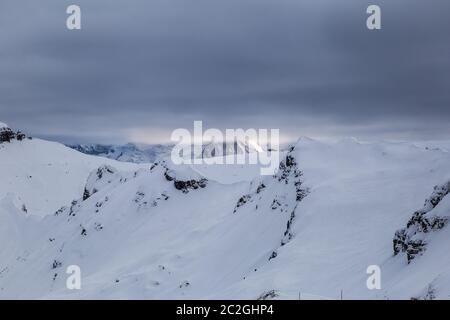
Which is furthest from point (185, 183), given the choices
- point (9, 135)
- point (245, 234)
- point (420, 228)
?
point (9, 135)

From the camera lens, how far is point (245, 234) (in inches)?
1784

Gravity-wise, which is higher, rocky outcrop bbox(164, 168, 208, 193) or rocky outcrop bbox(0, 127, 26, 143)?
rocky outcrop bbox(0, 127, 26, 143)

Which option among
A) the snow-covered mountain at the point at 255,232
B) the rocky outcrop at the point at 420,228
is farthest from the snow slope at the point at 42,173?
the rocky outcrop at the point at 420,228

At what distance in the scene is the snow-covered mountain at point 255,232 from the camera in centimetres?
2653

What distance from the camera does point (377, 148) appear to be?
47344 mm

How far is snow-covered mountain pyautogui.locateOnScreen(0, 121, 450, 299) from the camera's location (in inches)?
1045

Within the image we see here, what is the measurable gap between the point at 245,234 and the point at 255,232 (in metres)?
1.19

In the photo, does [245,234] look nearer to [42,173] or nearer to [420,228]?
[420,228]

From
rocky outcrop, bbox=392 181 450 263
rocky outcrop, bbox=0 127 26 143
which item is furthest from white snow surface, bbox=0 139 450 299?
rocky outcrop, bbox=0 127 26 143

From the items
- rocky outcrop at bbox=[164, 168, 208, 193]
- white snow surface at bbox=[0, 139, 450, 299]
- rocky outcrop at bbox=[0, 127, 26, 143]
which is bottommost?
white snow surface at bbox=[0, 139, 450, 299]

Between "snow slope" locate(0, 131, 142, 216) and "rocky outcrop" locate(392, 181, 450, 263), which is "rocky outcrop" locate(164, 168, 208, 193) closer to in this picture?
"rocky outcrop" locate(392, 181, 450, 263)

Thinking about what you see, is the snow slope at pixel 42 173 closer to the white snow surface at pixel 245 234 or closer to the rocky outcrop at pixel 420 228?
the white snow surface at pixel 245 234

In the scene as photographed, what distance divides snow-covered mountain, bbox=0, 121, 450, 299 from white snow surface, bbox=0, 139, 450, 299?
120 mm
